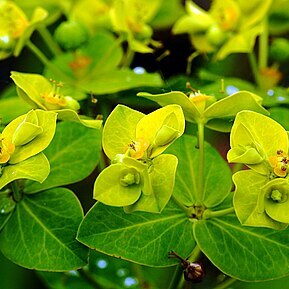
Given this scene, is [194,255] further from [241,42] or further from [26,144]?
[241,42]

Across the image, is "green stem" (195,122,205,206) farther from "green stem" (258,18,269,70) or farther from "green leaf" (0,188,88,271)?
"green stem" (258,18,269,70)

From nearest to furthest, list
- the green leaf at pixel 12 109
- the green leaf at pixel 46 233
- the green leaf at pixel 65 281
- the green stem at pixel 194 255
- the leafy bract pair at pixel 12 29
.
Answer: the green leaf at pixel 46 233 < the green stem at pixel 194 255 < the green leaf at pixel 12 109 < the leafy bract pair at pixel 12 29 < the green leaf at pixel 65 281

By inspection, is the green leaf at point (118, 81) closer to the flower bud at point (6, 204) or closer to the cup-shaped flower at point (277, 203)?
the flower bud at point (6, 204)

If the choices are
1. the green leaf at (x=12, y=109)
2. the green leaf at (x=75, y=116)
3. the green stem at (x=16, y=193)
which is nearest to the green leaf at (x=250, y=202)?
the green leaf at (x=75, y=116)

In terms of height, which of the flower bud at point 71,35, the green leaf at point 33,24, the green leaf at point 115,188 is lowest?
the flower bud at point 71,35

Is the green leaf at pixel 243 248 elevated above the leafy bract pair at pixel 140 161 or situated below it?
below

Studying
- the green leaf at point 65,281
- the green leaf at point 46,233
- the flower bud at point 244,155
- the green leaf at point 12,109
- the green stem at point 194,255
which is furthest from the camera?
the green leaf at point 65,281

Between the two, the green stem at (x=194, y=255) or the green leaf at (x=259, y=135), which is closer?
the green leaf at (x=259, y=135)

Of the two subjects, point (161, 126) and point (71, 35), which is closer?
point (161, 126)

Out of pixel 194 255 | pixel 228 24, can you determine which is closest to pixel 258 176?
pixel 194 255
